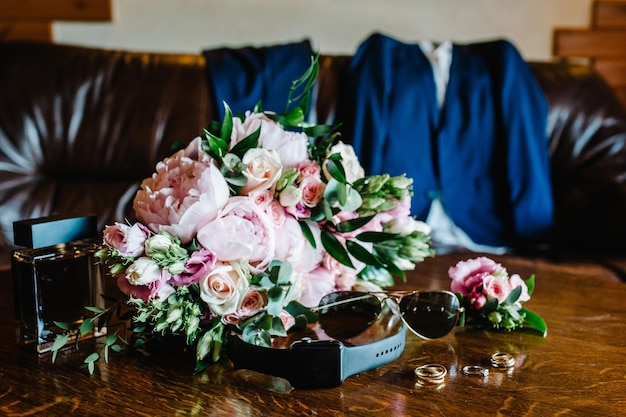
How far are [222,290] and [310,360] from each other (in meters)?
0.12

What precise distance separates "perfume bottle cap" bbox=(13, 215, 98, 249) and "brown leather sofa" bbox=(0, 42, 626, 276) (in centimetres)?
112

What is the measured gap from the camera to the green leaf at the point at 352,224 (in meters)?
0.77

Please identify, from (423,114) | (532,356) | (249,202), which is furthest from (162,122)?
(532,356)

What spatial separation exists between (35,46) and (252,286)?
64.1 inches

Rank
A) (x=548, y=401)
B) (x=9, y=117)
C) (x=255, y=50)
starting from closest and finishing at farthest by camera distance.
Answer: (x=548, y=401) < (x=9, y=117) < (x=255, y=50)

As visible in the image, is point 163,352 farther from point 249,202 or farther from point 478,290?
point 478,290

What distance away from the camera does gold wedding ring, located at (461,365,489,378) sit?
2.25 feet

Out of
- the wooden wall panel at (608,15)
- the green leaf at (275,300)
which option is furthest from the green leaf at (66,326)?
the wooden wall panel at (608,15)

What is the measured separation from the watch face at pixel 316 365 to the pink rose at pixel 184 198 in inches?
6.5

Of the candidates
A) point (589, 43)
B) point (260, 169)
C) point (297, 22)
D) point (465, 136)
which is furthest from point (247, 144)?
point (589, 43)

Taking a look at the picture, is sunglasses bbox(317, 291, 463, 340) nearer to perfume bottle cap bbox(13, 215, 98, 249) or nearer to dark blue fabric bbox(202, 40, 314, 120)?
perfume bottle cap bbox(13, 215, 98, 249)

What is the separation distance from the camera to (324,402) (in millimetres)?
627

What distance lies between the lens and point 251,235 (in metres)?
0.69

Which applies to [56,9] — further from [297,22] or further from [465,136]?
[465,136]
